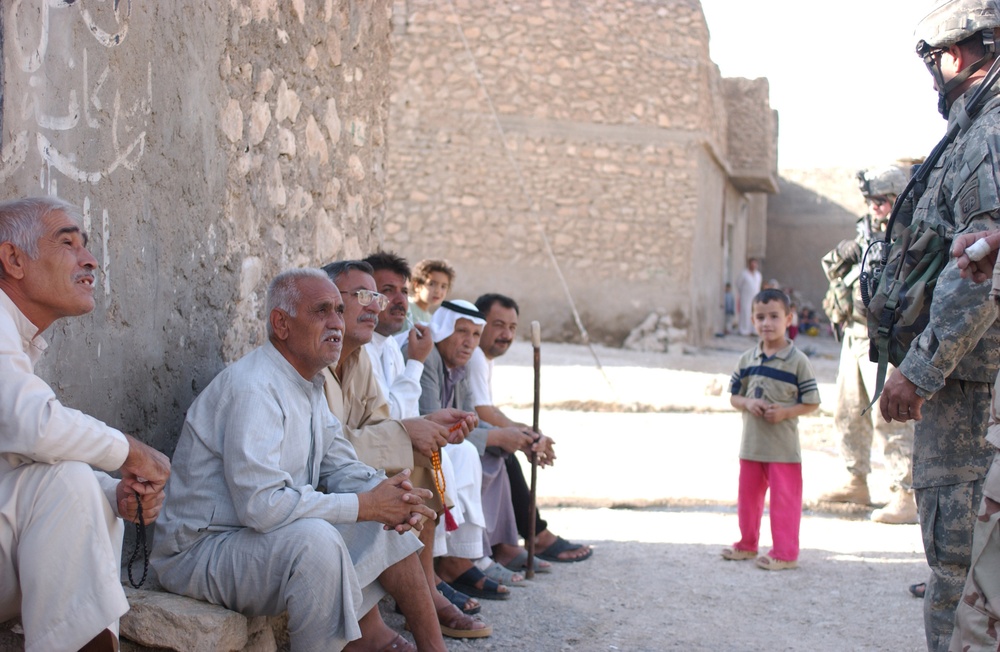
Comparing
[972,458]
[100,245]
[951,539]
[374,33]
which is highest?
[374,33]

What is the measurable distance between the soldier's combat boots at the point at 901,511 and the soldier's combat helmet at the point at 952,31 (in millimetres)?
3187

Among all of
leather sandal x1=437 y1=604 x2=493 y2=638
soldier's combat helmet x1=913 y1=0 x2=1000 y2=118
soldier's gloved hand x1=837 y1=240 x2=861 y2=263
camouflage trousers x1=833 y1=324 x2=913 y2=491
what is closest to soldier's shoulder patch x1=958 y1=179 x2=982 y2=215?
soldier's combat helmet x1=913 y1=0 x2=1000 y2=118

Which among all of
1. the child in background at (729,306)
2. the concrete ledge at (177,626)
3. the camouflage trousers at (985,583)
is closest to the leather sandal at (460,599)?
the concrete ledge at (177,626)

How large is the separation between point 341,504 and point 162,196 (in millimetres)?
1180

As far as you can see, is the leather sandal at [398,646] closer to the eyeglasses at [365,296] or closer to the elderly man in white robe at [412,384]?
the elderly man in white robe at [412,384]

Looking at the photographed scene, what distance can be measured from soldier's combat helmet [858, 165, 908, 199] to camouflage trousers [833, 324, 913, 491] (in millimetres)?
860

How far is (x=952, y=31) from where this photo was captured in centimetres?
329

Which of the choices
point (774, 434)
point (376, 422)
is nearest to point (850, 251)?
point (774, 434)

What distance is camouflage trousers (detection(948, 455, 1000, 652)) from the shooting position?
2.32m

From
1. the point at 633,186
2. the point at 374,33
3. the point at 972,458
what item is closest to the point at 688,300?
the point at 633,186

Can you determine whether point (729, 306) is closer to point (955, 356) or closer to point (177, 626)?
point (955, 356)

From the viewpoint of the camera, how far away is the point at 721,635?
4133mm

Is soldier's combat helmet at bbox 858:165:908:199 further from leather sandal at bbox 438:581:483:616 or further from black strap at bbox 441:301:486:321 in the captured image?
leather sandal at bbox 438:581:483:616

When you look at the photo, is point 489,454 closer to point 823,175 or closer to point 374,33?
point 374,33
